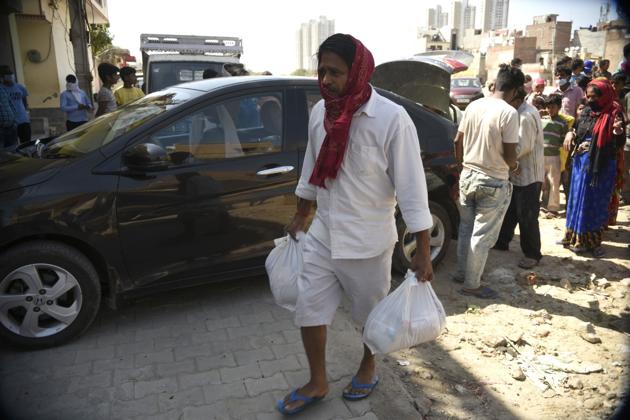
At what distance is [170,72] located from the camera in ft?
28.8

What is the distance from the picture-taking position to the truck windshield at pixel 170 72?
871 centimetres

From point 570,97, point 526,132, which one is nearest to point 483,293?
point 526,132

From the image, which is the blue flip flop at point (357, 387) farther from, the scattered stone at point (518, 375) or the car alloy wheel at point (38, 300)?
the car alloy wheel at point (38, 300)

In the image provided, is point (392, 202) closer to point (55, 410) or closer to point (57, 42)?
point (55, 410)

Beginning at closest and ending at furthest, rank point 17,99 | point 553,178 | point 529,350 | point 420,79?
point 529,350 < point 553,178 < point 420,79 < point 17,99

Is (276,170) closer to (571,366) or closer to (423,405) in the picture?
(423,405)

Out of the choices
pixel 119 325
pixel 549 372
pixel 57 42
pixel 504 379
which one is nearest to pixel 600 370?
pixel 549 372

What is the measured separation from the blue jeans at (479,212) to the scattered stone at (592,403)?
1.44 m

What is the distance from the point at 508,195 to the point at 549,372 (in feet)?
5.05

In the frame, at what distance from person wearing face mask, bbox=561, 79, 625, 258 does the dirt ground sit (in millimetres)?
440

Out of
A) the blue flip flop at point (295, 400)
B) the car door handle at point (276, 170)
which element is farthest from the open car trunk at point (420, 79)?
the blue flip flop at point (295, 400)

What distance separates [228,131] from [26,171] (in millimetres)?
1339

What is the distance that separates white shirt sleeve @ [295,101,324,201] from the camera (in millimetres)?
2453

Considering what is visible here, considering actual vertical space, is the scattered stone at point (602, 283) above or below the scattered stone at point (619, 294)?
above
